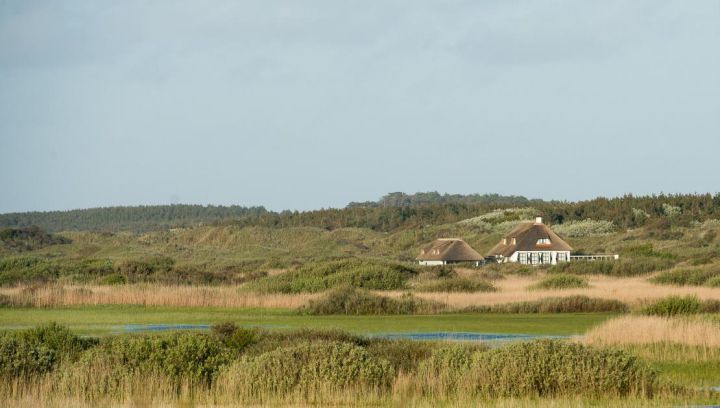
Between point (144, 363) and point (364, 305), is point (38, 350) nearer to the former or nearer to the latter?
point (144, 363)

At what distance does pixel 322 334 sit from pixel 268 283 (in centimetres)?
2771

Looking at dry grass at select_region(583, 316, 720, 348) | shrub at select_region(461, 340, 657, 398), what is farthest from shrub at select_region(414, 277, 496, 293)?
shrub at select_region(461, 340, 657, 398)

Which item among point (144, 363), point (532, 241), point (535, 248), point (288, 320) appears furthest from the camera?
point (532, 241)

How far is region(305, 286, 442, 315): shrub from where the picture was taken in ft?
129

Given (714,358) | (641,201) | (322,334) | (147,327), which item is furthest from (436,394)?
(641,201)

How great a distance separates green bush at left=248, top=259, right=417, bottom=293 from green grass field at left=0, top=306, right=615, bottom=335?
29.1 feet

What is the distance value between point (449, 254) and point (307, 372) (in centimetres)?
6843

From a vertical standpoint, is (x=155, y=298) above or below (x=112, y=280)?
below

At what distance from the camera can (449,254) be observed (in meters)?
85.9

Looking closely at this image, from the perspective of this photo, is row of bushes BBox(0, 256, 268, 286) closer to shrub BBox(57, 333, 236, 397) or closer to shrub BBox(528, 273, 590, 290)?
shrub BBox(528, 273, 590, 290)

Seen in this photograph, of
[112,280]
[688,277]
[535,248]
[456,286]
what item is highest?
[535,248]

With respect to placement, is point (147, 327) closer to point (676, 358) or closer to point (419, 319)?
point (419, 319)

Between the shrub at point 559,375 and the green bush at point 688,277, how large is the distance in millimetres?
33922

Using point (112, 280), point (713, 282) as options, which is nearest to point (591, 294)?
point (713, 282)
